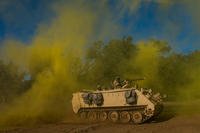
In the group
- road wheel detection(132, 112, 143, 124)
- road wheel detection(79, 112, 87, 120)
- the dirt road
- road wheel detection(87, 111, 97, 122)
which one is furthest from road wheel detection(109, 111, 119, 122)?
the dirt road

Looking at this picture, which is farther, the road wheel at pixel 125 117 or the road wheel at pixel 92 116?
the road wheel at pixel 92 116

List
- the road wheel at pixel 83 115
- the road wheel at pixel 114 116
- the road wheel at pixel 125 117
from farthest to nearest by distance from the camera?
the road wheel at pixel 83 115 < the road wheel at pixel 114 116 < the road wheel at pixel 125 117

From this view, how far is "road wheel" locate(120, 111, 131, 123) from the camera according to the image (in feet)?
73.5

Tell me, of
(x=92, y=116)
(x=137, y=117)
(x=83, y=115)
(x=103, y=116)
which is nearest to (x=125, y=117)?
(x=137, y=117)

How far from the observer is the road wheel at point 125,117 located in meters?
22.4

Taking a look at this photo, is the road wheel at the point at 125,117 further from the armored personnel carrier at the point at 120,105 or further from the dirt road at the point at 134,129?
the dirt road at the point at 134,129

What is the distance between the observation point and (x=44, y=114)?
26.9 metres

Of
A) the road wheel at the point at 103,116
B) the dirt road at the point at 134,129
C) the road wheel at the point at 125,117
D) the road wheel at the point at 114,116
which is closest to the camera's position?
the dirt road at the point at 134,129

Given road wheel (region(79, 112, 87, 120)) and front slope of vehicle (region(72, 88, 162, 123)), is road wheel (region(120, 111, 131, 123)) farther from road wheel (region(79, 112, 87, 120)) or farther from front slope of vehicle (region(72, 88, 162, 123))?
road wheel (region(79, 112, 87, 120))

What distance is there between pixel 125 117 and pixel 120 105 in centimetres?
76

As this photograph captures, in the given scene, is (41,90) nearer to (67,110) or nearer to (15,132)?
(67,110)

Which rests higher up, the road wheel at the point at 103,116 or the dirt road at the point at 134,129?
the road wheel at the point at 103,116

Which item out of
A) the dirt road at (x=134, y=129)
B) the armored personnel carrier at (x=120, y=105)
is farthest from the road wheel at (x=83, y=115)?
the dirt road at (x=134, y=129)

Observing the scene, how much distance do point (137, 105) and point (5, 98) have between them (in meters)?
14.5
